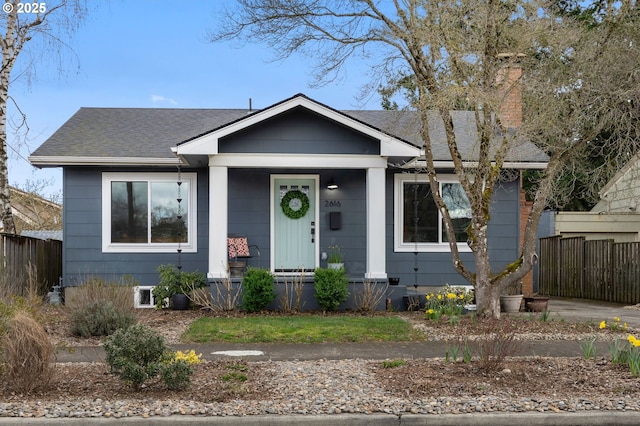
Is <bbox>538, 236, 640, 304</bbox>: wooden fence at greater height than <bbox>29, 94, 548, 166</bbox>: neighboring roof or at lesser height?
lesser

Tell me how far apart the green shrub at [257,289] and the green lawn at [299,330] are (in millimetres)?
558

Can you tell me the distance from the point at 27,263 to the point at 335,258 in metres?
6.65

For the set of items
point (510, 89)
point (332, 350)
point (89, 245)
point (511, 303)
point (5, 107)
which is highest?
point (5, 107)

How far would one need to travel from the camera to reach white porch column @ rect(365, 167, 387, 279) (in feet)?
44.5

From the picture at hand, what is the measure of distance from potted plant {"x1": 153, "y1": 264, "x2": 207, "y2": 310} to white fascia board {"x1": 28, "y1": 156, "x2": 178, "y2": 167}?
233 cm

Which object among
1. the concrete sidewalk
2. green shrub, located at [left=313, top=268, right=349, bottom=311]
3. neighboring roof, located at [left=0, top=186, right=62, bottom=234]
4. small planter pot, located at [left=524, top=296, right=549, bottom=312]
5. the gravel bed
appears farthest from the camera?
neighboring roof, located at [left=0, top=186, right=62, bottom=234]

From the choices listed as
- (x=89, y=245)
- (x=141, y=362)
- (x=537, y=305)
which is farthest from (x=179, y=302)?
(x=537, y=305)

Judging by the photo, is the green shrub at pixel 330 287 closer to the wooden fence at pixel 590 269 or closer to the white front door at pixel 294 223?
the white front door at pixel 294 223

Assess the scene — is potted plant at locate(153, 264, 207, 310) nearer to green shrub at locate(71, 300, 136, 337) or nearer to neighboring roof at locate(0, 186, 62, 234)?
green shrub at locate(71, 300, 136, 337)

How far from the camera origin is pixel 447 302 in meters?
12.7

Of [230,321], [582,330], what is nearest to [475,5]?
[582,330]

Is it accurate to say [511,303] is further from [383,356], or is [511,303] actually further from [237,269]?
[383,356]

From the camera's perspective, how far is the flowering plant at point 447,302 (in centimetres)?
1175

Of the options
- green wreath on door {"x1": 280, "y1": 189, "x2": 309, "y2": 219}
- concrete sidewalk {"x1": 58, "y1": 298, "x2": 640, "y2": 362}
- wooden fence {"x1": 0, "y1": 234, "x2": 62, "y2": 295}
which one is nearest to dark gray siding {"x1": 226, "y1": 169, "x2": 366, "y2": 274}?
green wreath on door {"x1": 280, "y1": 189, "x2": 309, "y2": 219}
